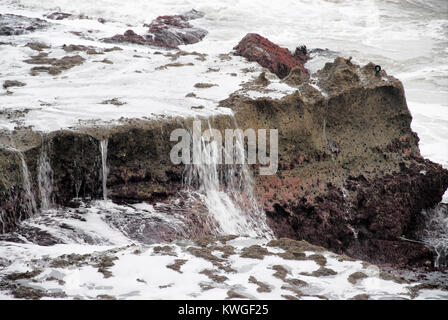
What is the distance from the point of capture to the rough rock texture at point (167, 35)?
11.9 m

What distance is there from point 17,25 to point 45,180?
771 centimetres

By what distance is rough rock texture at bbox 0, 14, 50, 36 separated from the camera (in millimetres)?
11625

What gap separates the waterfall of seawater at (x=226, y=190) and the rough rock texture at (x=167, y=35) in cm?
599

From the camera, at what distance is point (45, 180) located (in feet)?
19.6

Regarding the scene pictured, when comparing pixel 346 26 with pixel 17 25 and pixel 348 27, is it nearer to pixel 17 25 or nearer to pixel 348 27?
pixel 348 27

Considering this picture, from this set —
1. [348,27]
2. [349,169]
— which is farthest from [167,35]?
[348,27]

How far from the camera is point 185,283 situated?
14.2ft

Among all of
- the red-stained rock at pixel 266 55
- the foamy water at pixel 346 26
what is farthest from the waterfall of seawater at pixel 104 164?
the foamy water at pixel 346 26

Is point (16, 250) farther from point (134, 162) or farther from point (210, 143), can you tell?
point (210, 143)

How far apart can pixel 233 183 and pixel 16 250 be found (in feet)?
9.13

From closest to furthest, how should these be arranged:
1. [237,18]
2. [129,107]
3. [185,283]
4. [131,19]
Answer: [185,283], [129,107], [131,19], [237,18]

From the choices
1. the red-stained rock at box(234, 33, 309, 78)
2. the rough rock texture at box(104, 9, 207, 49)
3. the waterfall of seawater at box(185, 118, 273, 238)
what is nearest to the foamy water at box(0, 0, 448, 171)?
the rough rock texture at box(104, 9, 207, 49)

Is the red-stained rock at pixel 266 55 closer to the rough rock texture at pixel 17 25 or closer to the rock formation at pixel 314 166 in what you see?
the rock formation at pixel 314 166
